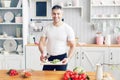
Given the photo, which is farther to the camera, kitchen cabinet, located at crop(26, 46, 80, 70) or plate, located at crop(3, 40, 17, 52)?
plate, located at crop(3, 40, 17, 52)

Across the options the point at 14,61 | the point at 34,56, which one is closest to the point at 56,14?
the point at 34,56

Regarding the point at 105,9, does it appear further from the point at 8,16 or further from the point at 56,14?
the point at 56,14

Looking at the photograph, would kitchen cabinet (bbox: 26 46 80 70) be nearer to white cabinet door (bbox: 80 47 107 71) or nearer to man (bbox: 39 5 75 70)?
white cabinet door (bbox: 80 47 107 71)

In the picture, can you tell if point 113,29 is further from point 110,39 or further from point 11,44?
point 11,44

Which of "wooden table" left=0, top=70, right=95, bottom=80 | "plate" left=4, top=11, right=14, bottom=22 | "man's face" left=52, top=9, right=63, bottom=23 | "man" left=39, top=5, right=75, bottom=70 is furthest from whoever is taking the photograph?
"plate" left=4, top=11, right=14, bottom=22

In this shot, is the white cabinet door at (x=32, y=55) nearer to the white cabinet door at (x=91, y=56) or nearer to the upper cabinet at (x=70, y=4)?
A: the white cabinet door at (x=91, y=56)

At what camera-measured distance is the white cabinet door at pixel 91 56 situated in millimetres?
5066

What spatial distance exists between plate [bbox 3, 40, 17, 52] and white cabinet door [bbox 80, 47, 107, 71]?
135cm

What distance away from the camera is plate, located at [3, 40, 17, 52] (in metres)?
5.26

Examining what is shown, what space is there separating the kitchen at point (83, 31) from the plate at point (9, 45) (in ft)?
0.29

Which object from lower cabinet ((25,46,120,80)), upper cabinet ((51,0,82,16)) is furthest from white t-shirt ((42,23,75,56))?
upper cabinet ((51,0,82,16))

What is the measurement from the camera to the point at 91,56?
16.7 feet

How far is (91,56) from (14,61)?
1477mm

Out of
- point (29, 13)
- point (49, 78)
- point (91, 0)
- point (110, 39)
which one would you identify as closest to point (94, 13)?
point (91, 0)
